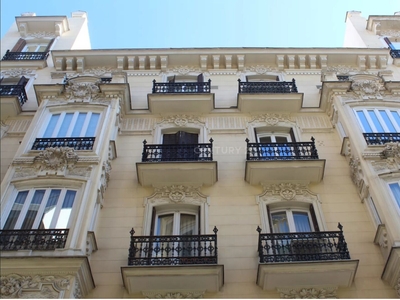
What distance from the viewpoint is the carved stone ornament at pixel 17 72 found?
17.2m

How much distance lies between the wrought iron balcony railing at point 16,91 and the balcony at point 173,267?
8287 mm

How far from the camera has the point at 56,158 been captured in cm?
1062

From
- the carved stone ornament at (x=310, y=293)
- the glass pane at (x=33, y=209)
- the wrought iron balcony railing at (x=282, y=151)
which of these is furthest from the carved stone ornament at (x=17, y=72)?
the carved stone ornament at (x=310, y=293)

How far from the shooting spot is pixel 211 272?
863 centimetres

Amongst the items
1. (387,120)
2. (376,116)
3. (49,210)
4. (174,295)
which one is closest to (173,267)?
(174,295)

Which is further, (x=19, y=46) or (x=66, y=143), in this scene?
(x=19, y=46)

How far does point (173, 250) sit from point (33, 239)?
285cm

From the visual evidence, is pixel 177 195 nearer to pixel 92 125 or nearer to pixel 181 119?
pixel 92 125

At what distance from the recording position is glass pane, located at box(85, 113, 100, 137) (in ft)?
39.5

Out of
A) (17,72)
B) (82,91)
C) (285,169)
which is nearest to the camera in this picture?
(285,169)

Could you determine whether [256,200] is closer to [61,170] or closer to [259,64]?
[61,170]

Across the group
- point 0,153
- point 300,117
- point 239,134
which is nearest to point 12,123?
point 0,153

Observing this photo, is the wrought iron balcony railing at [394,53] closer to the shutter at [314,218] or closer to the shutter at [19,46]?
the shutter at [314,218]

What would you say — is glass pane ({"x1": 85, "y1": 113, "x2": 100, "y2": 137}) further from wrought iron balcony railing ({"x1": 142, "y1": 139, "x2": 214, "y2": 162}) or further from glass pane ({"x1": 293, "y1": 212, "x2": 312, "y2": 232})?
glass pane ({"x1": 293, "y1": 212, "x2": 312, "y2": 232})
